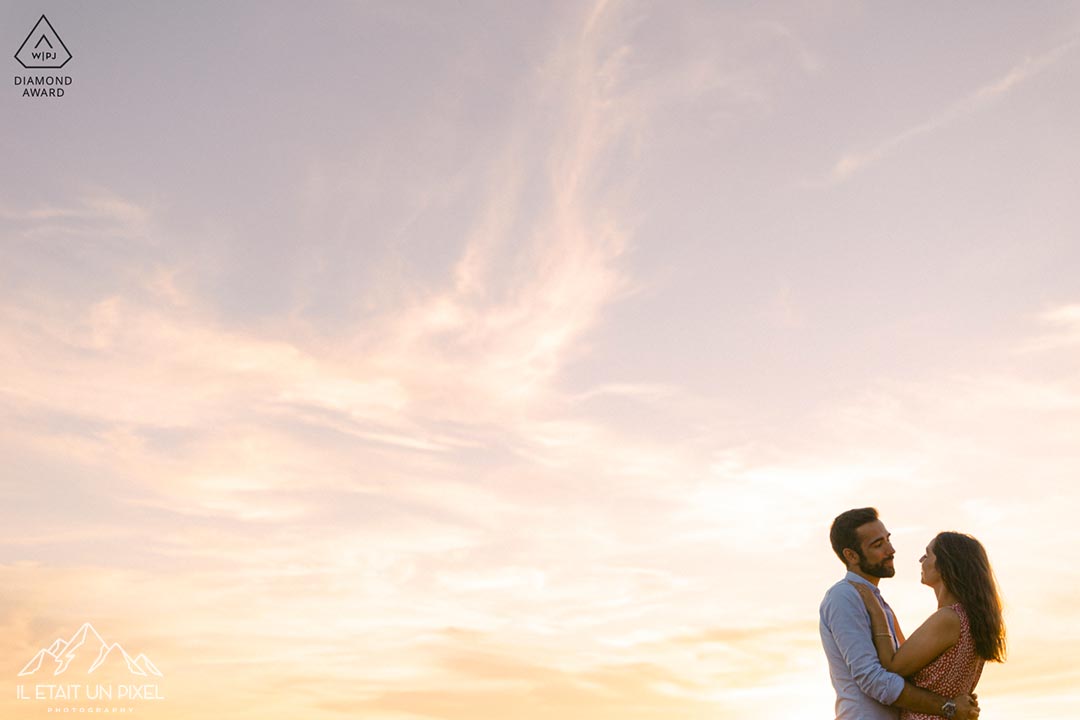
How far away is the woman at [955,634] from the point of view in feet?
28.8

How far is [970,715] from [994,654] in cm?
57

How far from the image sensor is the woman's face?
30.0ft

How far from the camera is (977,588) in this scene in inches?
349

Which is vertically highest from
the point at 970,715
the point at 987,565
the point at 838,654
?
the point at 987,565

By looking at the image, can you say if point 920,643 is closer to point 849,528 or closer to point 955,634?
point 955,634

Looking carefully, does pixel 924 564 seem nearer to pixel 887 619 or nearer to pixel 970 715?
pixel 887 619

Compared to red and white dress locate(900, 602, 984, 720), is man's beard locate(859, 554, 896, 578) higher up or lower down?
higher up

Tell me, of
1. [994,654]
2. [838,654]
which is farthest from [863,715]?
[994,654]

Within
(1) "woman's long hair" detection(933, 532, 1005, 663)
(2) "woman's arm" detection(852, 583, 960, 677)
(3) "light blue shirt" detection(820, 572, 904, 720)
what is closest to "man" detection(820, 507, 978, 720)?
(3) "light blue shirt" detection(820, 572, 904, 720)

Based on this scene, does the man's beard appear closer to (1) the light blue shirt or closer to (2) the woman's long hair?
(1) the light blue shirt

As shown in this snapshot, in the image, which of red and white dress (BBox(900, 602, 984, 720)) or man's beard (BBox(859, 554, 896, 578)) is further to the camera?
man's beard (BBox(859, 554, 896, 578))

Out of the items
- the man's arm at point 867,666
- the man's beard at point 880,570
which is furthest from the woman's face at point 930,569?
the man's arm at point 867,666

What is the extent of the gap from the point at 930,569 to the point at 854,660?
114 cm

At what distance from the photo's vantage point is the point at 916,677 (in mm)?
8852
